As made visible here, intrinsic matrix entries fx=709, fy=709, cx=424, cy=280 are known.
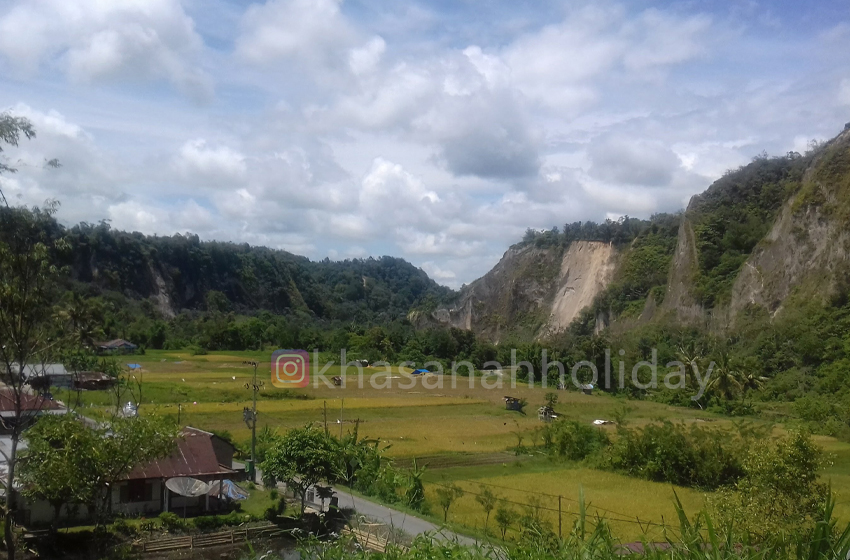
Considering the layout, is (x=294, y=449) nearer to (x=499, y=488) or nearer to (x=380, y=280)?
(x=499, y=488)

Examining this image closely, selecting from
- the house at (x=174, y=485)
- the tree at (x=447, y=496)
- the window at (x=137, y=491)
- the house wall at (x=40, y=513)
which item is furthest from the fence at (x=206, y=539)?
the tree at (x=447, y=496)

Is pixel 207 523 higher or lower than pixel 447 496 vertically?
lower

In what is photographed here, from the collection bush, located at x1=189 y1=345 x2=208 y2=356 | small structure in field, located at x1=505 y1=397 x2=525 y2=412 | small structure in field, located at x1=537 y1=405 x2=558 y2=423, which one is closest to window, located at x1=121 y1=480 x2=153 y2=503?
small structure in field, located at x1=537 y1=405 x2=558 y2=423

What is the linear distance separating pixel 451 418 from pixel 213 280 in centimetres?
7421

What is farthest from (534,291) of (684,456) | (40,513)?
(40,513)

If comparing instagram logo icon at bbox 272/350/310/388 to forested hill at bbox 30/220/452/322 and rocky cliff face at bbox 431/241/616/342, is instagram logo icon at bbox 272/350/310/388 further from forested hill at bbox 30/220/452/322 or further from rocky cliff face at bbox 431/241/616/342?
rocky cliff face at bbox 431/241/616/342

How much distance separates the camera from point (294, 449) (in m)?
16.5

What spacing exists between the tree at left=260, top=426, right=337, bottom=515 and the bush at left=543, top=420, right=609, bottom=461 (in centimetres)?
1098

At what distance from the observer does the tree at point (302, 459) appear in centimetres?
1641

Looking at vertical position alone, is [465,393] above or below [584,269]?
below

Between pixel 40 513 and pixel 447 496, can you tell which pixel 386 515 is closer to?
pixel 447 496

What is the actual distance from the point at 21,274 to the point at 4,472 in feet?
24.7

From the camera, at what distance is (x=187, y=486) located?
17172 millimetres

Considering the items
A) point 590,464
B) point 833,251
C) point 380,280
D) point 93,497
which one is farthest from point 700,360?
point 380,280
